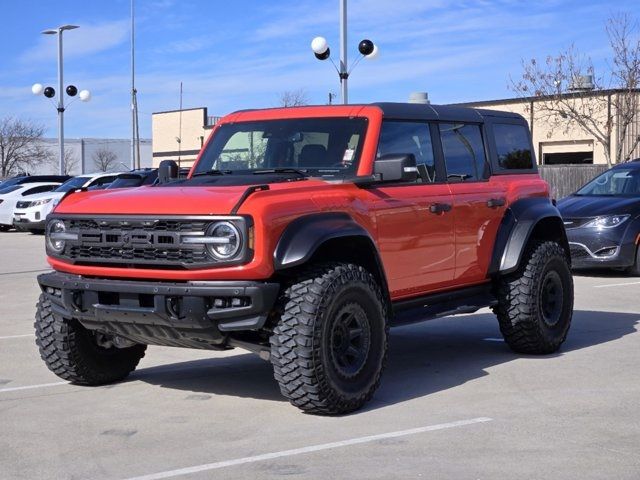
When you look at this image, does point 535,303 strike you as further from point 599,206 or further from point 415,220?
point 599,206

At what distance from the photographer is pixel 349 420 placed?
21.7 ft

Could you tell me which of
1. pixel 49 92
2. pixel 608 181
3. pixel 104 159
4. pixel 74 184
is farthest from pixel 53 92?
pixel 104 159

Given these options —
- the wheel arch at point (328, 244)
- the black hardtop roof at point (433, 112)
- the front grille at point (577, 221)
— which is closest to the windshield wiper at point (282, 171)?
the wheel arch at point (328, 244)

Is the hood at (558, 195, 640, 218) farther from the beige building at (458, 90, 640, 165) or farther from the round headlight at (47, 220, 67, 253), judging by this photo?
the beige building at (458, 90, 640, 165)

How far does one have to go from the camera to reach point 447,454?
5711mm

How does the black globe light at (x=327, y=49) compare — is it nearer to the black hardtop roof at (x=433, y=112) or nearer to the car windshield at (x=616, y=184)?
the car windshield at (x=616, y=184)

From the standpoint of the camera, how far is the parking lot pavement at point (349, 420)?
5.53 metres

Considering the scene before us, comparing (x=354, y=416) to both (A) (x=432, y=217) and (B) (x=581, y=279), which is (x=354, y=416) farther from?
(B) (x=581, y=279)

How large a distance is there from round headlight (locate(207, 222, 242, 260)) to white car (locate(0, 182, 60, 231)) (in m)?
23.4

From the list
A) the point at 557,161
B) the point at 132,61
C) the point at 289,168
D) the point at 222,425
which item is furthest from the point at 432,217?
the point at 132,61

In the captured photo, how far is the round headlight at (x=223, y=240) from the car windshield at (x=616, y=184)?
36.7 ft

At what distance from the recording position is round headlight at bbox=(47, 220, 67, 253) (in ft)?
23.4

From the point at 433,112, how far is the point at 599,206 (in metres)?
8.18

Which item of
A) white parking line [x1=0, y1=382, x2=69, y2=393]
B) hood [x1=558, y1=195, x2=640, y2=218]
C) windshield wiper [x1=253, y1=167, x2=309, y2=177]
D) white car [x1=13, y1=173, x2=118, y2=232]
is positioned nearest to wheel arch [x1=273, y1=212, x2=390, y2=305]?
windshield wiper [x1=253, y1=167, x2=309, y2=177]
